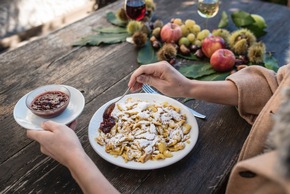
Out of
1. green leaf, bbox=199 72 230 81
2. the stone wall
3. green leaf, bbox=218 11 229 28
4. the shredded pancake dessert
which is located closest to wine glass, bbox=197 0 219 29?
green leaf, bbox=218 11 229 28

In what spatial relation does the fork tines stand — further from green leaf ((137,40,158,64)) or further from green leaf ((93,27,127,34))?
green leaf ((93,27,127,34))

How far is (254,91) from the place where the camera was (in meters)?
1.11

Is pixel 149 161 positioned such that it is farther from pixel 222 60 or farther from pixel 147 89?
pixel 222 60

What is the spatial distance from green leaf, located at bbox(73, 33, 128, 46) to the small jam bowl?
55 cm

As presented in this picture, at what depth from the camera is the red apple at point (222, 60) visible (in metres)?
1.39

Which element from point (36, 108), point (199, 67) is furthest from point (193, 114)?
point (36, 108)

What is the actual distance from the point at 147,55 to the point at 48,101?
612 millimetres

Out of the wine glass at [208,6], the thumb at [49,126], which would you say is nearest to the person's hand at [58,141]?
the thumb at [49,126]

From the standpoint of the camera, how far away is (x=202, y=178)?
93cm

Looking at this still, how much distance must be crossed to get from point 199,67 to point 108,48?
1.59ft

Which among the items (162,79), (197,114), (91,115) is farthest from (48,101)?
(197,114)

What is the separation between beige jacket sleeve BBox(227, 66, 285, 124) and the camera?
3.62 feet

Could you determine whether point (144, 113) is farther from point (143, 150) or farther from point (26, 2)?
point (26, 2)

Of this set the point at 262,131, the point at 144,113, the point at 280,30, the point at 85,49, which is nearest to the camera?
the point at 262,131
